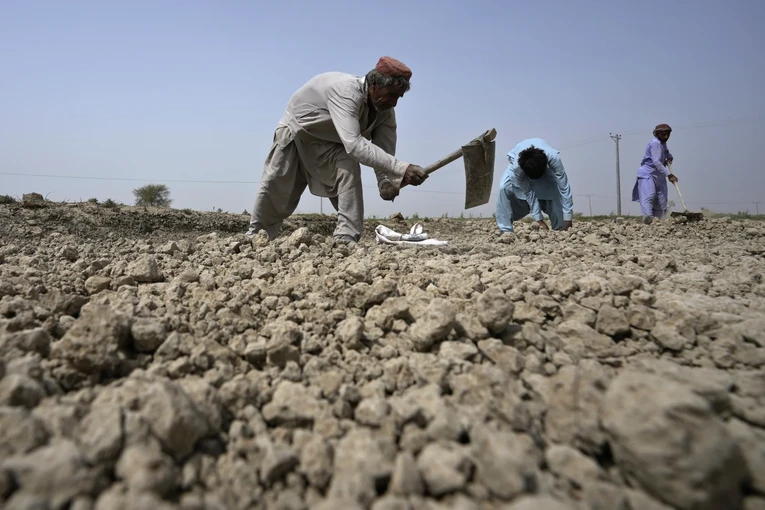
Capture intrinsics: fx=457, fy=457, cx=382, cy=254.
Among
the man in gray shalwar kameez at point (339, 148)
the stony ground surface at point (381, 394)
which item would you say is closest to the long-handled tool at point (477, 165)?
the man in gray shalwar kameez at point (339, 148)

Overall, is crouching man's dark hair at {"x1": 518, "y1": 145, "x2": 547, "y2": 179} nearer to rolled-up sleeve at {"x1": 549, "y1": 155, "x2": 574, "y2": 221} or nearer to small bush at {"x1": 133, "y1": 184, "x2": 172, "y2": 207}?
rolled-up sleeve at {"x1": 549, "y1": 155, "x2": 574, "y2": 221}

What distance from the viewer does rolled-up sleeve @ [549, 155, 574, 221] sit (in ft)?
19.9

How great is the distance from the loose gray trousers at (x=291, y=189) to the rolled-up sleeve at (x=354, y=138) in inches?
11.1

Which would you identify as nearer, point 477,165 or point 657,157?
point 477,165

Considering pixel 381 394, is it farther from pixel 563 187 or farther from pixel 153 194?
pixel 153 194

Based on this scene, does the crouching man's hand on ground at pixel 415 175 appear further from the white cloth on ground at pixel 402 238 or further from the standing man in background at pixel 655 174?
the standing man in background at pixel 655 174

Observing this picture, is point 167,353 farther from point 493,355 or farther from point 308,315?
point 493,355

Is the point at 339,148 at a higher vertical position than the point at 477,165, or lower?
higher

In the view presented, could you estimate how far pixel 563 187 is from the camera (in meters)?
6.12

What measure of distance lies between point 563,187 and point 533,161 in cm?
56

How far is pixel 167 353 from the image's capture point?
1.33 metres

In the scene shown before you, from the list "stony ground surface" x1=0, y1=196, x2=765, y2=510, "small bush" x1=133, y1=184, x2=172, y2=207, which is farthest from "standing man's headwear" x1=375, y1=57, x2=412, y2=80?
"small bush" x1=133, y1=184, x2=172, y2=207

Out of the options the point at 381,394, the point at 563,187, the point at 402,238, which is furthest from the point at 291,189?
the point at 563,187

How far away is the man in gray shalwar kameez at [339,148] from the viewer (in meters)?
3.10
